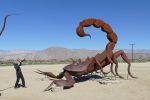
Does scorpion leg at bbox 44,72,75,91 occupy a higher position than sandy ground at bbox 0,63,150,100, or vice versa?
scorpion leg at bbox 44,72,75,91

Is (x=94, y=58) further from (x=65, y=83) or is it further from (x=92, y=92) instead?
(x=92, y=92)

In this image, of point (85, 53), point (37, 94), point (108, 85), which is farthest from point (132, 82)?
point (85, 53)

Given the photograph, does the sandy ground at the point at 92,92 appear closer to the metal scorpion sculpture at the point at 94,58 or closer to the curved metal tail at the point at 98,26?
the metal scorpion sculpture at the point at 94,58

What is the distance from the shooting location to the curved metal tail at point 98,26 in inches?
677

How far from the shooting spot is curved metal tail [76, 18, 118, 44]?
1719 cm

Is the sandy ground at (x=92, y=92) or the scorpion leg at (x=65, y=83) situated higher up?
the scorpion leg at (x=65, y=83)

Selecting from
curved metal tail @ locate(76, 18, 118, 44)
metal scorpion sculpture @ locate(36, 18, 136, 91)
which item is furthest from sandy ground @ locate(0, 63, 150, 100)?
curved metal tail @ locate(76, 18, 118, 44)

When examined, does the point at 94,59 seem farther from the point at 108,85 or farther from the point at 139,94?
the point at 139,94

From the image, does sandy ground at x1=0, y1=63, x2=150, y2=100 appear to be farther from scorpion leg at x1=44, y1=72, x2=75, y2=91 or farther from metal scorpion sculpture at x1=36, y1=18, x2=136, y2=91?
metal scorpion sculpture at x1=36, y1=18, x2=136, y2=91

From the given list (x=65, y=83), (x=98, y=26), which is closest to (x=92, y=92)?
(x=65, y=83)

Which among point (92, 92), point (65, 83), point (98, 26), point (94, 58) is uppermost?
point (98, 26)

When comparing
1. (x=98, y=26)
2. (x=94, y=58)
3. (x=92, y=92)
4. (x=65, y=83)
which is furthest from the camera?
(x=98, y=26)

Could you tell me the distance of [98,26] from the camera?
17656 mm

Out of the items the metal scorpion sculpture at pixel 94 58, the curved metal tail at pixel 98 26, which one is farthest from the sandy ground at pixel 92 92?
the curved metal tail at pixel 98 26
